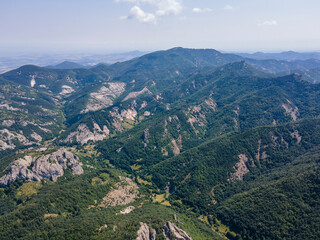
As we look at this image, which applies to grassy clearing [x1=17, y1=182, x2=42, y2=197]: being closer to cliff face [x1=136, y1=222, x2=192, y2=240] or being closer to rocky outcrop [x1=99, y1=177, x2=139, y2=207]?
rocky outcrop [x1=99, y1=177, x2=139, y2=207]

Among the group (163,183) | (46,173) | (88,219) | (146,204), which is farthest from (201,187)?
(46,173)

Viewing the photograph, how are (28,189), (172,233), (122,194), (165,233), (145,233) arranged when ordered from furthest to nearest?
(122,194), (28,189), (165,233), (172,233), (145,233)

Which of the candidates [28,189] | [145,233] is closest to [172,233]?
[145,233]

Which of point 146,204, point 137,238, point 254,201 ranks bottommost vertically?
point 146,204

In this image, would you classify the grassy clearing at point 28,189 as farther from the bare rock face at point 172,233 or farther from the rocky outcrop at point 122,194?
the bare rock face at point 172,233

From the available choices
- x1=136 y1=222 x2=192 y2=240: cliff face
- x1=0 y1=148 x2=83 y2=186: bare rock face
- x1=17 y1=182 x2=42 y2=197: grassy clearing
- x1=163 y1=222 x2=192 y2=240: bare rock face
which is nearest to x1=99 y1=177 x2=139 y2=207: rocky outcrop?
x1=0 y1=148 x2=83 y2=186: bare rock face

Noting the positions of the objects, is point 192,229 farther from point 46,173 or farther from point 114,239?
point 46,173

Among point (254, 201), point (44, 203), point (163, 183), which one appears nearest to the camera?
point (44, 203)

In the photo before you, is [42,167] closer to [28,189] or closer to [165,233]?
[28,189]
